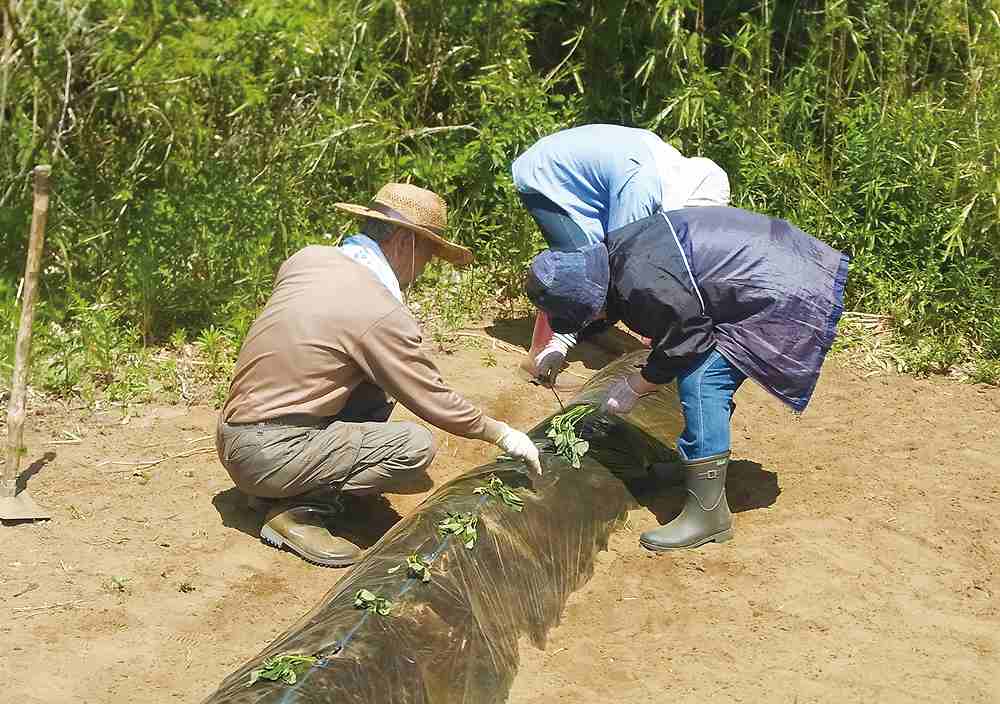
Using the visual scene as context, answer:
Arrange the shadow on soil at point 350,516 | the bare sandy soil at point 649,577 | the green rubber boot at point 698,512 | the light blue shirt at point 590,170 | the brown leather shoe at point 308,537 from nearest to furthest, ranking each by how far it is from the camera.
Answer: the bare sandy soil at point 649,577, the brown leather shoe at point 308,537, the green rubber boot at point 698,512, the shadow on soil at point 350,516, the light blue shirt at point 590,170

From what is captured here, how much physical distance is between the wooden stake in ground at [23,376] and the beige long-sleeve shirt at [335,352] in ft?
3.01

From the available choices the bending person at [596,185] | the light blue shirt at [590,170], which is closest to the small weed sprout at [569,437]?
the bending person at [596,185]

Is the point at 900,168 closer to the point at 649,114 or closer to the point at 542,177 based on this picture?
the point at 649,114

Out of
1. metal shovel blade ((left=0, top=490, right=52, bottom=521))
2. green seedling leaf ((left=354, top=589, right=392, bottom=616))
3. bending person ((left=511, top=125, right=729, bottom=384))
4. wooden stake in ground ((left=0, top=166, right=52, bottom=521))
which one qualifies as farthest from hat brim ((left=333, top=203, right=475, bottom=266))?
metal shovel blade ((left=0, top=490, right=52, bottom=521))

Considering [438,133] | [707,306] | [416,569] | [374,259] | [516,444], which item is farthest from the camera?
[438,133]

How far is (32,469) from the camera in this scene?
16.1ft

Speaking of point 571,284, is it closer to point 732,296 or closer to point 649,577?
point 732,296

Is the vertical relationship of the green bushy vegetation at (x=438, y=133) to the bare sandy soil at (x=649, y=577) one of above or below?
above

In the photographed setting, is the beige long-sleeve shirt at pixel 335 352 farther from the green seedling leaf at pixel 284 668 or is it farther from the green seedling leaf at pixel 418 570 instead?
the green seedling leaf at pixel 284 668

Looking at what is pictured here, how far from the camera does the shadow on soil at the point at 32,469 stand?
478 centimetres

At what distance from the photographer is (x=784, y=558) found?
438cm

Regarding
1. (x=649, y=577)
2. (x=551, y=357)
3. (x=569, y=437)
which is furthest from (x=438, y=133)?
(x=649, y=577)

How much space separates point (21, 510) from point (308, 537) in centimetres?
111

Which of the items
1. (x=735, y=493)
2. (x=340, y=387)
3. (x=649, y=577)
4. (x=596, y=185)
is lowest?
(x=735, y=493)
